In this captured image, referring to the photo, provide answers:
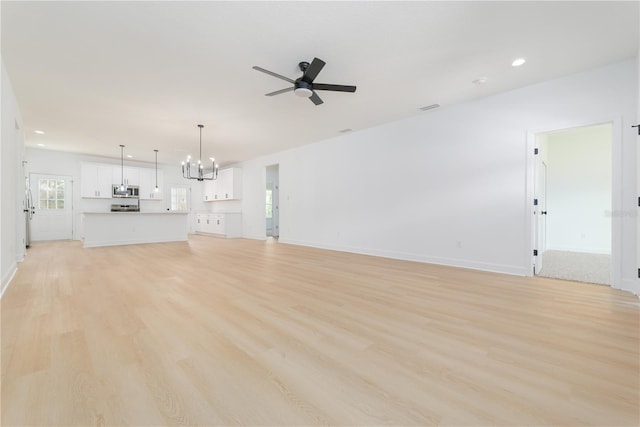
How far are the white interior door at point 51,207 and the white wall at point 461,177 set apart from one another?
7834mm

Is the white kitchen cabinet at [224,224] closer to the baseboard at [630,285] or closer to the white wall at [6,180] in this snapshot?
the white wall at [6,180]

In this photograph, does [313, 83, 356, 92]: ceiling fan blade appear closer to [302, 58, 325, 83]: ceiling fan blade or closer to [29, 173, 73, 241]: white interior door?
[302, 58, 325, 83]: ceiling fan blade

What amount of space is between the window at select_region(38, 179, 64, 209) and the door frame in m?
11.9

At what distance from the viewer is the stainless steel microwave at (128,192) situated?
29.0 ft

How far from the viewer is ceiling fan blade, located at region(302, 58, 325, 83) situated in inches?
107

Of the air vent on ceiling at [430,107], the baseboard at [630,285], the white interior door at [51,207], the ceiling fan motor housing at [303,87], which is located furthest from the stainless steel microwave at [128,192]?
the baseboard at [630,285]

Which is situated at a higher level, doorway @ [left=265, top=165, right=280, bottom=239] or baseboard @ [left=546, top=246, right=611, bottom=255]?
doorway @ [left=265, top=165, right=280, bottom=239]

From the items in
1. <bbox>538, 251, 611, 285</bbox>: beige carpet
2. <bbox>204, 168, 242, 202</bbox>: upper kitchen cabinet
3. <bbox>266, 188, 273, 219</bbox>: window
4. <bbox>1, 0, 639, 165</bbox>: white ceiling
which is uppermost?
<bbox>1, 0, 639, 165</bbox>: white ceiling

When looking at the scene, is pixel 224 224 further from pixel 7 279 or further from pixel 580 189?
pixel 580 189

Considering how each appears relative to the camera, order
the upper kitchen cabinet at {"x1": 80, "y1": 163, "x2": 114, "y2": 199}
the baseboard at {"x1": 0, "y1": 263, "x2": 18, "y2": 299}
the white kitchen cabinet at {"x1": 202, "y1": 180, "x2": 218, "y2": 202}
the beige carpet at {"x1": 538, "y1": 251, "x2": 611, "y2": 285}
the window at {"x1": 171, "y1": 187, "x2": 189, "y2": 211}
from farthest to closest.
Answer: the white kitchen cabinet at {"x1": 202, "y1": 180, "x2": 218, "y2": 202} → the window at {"x1": 171, "y1": 187, "x2": 189, "y2": 211} → the upper kitchen cabinet at {"x1": 80, "y1": 163, "x2": 114, "y2": 199} → the beige carpet at {"x1": 538, "y1": 251, "x2": 611, "y2": 285} → the baseboard at {"x1": 0, "y1": 263, "x2": 18, "y2": 299}

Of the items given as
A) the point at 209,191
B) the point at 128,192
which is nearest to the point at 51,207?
the point at 128,192

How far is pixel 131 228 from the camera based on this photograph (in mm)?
7484

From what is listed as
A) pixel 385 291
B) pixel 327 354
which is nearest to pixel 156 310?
pixel 327 354

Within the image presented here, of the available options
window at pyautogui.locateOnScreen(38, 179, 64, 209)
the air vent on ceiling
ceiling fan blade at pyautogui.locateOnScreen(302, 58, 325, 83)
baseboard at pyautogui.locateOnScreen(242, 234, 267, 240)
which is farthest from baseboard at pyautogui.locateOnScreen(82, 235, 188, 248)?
the air vent on ceiling
